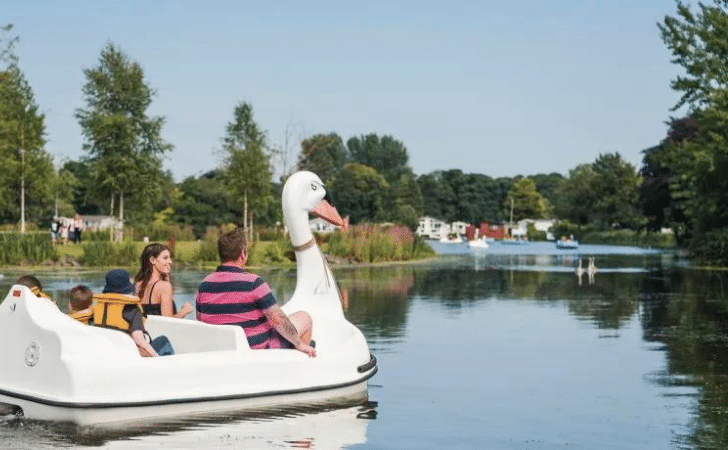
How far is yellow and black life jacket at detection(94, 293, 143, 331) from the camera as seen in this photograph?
32.7 feet

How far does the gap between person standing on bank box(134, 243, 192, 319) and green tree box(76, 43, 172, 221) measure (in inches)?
1874

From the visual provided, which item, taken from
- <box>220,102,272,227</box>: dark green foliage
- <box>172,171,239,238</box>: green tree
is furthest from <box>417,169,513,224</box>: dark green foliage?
<box>220,102,272,227</box>: dark green foliage

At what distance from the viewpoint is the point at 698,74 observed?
4994 cm

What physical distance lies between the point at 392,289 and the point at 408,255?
24931 mm

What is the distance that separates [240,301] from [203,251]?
116ft

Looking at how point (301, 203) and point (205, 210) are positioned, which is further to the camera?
point (205, 210)

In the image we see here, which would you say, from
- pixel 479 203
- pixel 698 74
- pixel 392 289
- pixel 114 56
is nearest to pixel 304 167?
pixel 114 56

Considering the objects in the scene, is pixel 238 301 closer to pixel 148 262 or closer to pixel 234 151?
pixel 148 262

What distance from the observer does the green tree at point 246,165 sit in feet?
229

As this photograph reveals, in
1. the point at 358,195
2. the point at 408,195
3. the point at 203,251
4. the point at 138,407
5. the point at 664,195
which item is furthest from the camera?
the point at 408,195

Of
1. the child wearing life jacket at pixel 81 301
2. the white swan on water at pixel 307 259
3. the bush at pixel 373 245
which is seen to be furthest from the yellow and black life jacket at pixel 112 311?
the bush at pixel 373 245

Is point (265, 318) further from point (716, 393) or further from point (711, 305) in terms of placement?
point (711, 305)

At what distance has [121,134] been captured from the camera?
5875 centimetres

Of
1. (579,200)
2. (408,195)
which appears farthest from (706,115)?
(408,195)
